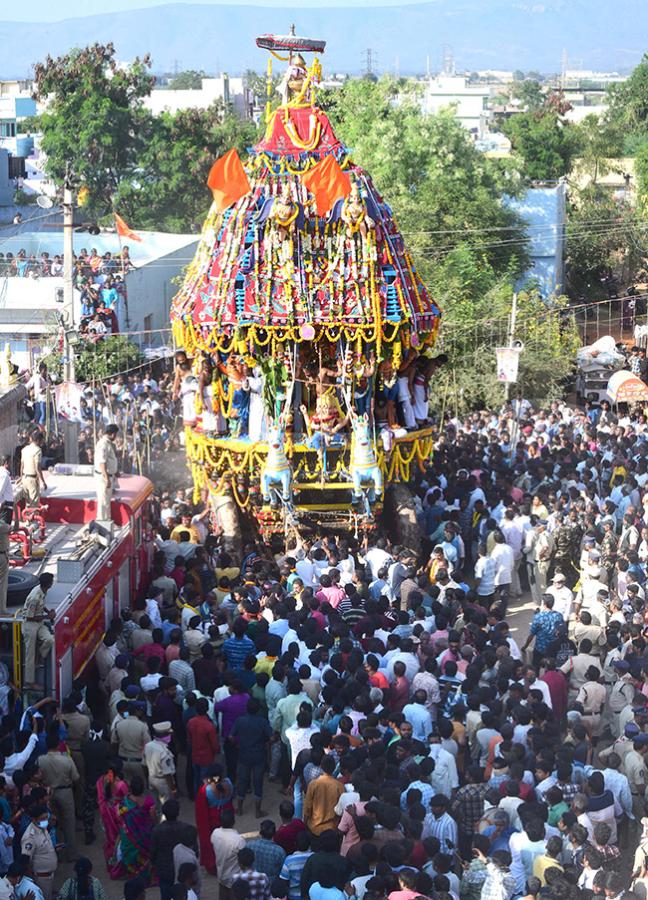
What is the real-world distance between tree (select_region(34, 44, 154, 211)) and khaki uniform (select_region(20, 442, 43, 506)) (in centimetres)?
3250

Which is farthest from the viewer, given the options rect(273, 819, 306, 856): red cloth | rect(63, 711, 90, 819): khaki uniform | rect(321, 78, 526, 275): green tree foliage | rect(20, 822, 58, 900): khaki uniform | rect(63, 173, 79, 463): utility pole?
rect(321, 78, 526, 275): green tree foliage

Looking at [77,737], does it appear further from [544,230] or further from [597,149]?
[597,149]

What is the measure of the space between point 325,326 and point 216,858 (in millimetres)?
8475

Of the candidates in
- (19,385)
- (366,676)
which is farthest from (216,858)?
(19,385)

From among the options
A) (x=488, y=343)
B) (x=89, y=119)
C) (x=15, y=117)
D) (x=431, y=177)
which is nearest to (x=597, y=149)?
(x=89, y=119)

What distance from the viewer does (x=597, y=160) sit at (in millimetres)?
53344

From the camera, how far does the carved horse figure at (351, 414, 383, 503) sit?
693 inches

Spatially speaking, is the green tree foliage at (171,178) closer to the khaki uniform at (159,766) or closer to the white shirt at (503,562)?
the white shirt at (503,562)

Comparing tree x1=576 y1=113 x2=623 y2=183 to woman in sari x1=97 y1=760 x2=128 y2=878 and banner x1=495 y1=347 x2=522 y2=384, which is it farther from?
woman in sari x1=97 y1=760 x2=128 y2=878

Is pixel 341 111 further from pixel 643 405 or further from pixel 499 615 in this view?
pixel 499 615

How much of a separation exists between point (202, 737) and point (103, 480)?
13.4 ft

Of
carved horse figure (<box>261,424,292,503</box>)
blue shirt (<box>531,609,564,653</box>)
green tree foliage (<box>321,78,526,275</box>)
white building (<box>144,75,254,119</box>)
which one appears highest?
white building (<box>144,75,254,119</box>)

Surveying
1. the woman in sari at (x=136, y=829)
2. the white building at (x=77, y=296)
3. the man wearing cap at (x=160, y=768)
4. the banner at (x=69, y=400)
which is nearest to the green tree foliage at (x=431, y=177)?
the white building at (x=77, y=296)

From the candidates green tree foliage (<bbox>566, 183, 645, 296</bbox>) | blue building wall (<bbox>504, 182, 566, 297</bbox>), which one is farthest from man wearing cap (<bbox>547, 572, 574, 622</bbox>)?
green tree foliage (<bbox>566, 183, 645, 296</bbox>)
